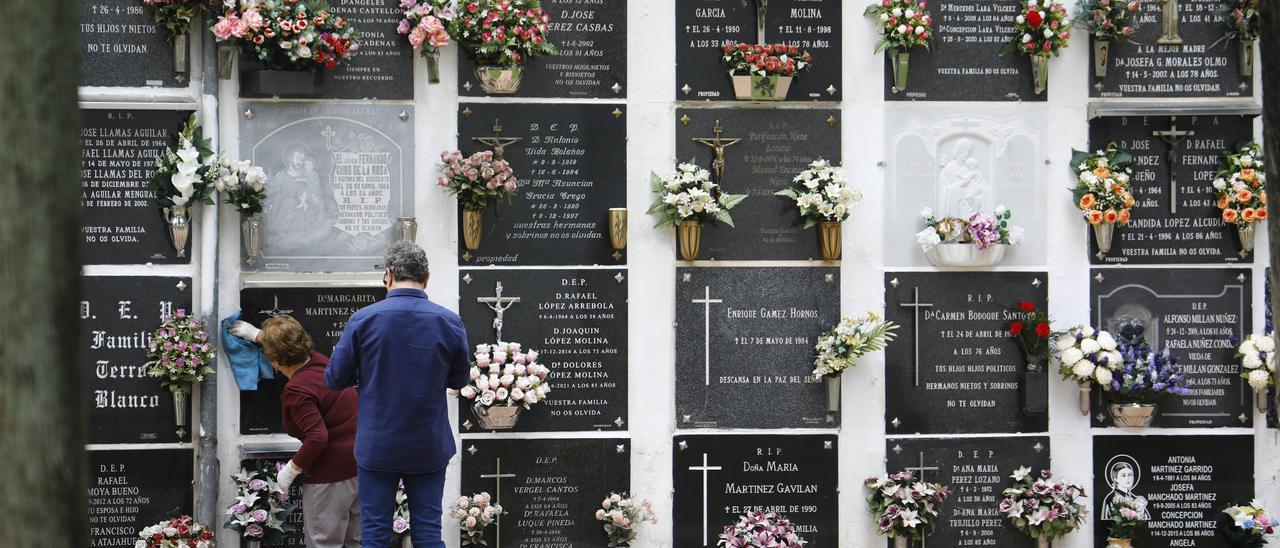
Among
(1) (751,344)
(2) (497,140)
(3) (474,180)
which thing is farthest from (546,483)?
(2) (497,140)

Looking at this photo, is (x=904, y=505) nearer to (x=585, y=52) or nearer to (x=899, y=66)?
(x=899, y=66)

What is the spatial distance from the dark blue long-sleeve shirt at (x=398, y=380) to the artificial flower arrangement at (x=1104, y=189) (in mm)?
4138

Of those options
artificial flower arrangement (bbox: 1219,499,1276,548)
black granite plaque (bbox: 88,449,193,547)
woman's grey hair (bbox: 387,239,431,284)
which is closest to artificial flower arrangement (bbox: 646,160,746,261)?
woman's grey hair (bbox: 387,239,431,284)

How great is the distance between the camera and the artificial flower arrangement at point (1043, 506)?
7012 millimetres

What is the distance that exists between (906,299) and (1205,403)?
2.08 meters

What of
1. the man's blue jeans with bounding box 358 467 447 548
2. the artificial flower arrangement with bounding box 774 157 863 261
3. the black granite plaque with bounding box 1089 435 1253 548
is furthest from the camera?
the black granite plaque with bounding box 1089 435 1253 548

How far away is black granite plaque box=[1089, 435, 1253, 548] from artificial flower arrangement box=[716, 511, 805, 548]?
6.71 ft

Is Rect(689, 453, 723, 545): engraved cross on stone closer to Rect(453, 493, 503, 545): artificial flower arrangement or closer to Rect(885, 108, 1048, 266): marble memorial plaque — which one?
Rect(453, 493, 503, 545): artificial flower arrangement

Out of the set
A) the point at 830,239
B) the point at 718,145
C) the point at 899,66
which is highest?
the point at 899,66

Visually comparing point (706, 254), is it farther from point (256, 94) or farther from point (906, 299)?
point (256, 94)

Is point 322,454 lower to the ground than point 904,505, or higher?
higher

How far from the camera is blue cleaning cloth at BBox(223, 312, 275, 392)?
22.2 ft

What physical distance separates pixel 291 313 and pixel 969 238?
4.23 m

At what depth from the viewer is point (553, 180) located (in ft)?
23.4
